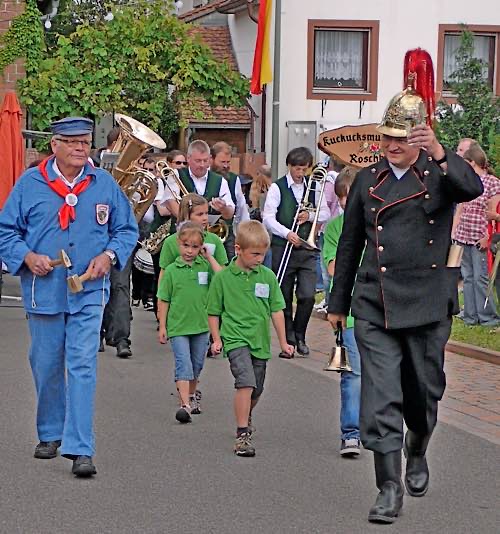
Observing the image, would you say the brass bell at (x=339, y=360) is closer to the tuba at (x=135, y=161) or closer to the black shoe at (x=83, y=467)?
the black shoe at (x=83, y=467)

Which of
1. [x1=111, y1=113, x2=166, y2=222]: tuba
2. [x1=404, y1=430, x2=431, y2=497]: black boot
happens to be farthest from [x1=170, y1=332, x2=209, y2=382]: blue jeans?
[x1=404, y1=430, x2=431, y2=497]: black boot

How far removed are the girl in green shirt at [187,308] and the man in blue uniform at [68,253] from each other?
176cm

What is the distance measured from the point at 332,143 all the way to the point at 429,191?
13362 millimetres

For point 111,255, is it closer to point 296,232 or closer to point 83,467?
point 83,467

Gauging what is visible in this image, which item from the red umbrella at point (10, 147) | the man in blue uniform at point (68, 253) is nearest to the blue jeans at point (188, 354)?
the man in blue uniform at point (68, 253)

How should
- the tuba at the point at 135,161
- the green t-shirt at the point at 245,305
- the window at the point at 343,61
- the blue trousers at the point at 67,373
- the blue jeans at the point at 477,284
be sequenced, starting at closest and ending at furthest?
1. the blue trousers at the point at 67,373
2. the green t-shirt at the point at 245,305
3. the tuba at the point at 135,161
4. the blue jeans at the point at 477,284
5. the window at the point at 343,61

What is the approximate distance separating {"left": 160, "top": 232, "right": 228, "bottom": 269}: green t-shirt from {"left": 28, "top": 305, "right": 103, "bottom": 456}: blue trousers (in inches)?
94.5

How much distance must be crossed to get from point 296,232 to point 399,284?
6682 mm

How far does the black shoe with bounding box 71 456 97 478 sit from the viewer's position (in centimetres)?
764

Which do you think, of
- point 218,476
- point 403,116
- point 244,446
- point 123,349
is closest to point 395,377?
point 403,116

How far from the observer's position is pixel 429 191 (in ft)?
22.1

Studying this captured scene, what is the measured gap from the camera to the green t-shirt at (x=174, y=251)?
10461mm

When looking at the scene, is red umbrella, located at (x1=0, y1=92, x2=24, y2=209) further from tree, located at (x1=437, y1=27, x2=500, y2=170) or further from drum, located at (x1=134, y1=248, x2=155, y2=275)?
tree, located at (x1=437, y1=27, x2=500, y2=170)

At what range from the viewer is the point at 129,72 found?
84.9 ft
